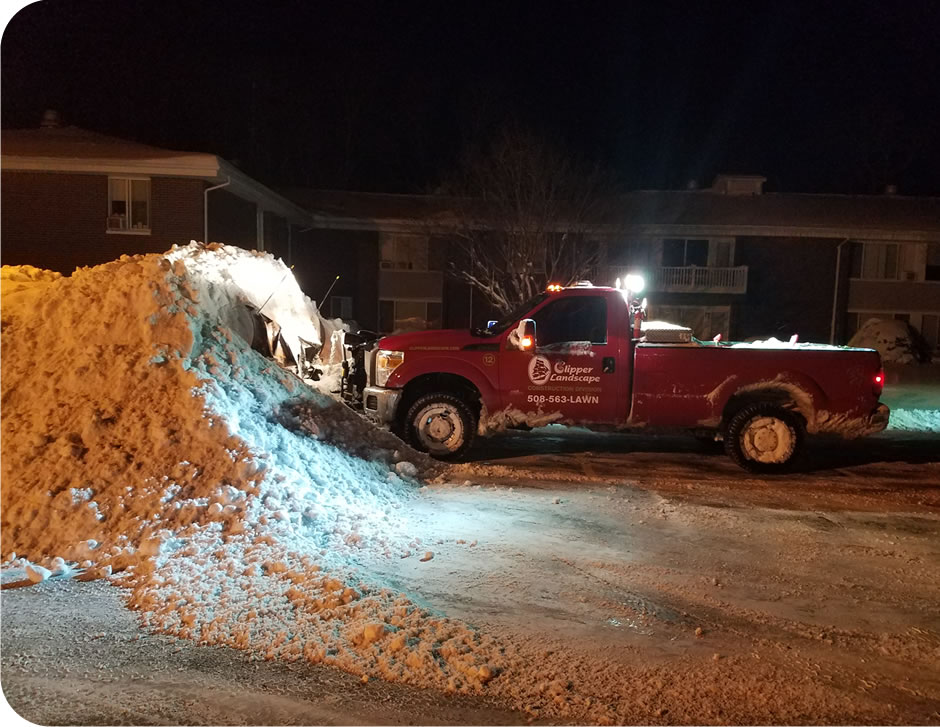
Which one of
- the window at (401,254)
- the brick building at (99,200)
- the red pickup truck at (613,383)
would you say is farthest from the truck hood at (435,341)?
the window at (401,254)

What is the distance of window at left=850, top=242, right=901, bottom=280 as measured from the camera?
93.9ft

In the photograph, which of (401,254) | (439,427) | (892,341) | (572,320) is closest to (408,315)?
(401,254)

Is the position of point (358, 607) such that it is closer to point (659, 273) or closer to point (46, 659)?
point (46, 659)

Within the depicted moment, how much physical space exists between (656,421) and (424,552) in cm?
422

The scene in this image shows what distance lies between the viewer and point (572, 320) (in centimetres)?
931

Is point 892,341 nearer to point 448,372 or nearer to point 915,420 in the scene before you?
point 915,420

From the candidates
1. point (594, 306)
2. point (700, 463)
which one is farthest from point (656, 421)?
point (594, 306)

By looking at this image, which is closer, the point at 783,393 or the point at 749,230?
the point at 783,393

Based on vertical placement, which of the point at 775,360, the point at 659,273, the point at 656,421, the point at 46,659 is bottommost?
the point at 46,659

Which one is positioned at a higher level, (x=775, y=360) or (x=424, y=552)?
(x=775, y=360)

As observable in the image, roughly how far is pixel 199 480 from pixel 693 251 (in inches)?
994

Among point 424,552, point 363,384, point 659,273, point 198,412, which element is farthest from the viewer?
point 659,273

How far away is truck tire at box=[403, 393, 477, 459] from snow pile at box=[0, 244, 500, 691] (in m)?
0.63

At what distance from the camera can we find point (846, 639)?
4.69 m
